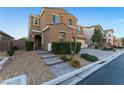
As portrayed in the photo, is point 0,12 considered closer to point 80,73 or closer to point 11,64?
point 11,64

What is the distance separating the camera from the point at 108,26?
726cm

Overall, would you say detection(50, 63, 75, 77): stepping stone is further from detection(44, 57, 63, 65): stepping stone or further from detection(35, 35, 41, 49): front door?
detection(35, 35, 41, 49): front door

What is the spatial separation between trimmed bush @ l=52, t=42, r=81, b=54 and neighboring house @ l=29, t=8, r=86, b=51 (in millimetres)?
243

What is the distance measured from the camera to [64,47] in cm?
860

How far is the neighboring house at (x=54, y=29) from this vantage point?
827 cm

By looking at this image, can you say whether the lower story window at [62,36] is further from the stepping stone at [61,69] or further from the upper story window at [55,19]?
the stepping stone at [61,69]

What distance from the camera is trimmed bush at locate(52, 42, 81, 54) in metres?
8.50

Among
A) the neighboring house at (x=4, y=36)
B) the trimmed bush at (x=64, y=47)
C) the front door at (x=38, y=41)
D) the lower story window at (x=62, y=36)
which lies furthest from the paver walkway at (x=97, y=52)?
the neighboring house at (x=4, y=36)

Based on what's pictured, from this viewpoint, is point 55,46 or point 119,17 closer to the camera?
point 119,17

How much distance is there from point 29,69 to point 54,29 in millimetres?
3627

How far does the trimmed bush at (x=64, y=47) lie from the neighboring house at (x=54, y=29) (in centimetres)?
24

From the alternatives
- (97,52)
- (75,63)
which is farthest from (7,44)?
(97,52)
